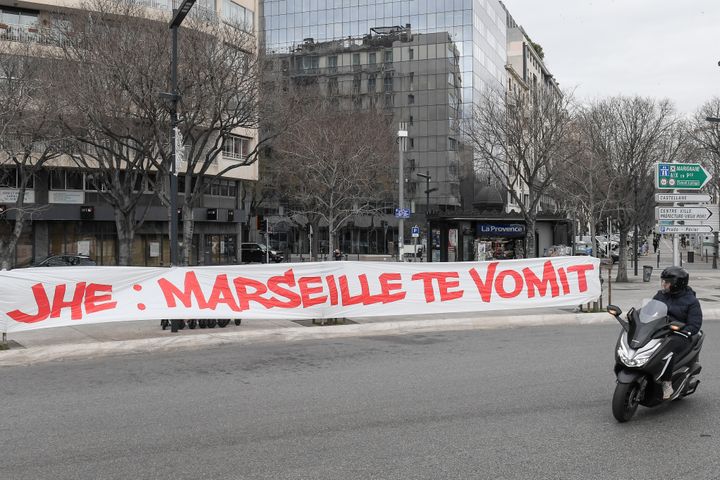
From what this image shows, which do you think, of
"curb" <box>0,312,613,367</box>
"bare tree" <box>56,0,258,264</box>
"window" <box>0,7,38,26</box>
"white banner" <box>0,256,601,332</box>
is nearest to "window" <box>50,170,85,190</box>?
"window" <box>0,7,38,26</box>

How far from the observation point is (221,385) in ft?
28.5

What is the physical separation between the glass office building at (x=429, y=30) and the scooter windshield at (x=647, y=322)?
66823 millimetres

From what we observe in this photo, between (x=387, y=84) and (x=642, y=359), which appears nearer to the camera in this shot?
(x=642, y=359)

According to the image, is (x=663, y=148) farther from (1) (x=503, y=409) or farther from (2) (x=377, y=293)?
(1) (x=503, y=409)

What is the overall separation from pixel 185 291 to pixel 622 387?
9083 mm

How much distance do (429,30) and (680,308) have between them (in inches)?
2839

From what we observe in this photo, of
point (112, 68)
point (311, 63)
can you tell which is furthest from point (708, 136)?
point (311, 63)

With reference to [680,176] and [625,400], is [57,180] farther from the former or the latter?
[625,400]

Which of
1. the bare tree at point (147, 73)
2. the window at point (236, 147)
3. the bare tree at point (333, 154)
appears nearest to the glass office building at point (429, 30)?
the bare tree at point (333, 154)

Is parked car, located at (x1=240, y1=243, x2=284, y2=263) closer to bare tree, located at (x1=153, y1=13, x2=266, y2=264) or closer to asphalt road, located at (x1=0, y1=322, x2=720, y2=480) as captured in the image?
bare tree, located at (x1=153, y1=13, x2=266, y2=264)

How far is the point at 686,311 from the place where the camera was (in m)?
7.02

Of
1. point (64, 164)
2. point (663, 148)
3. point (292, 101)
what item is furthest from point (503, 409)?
point (64, 164)

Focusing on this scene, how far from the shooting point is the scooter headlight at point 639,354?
6371mm

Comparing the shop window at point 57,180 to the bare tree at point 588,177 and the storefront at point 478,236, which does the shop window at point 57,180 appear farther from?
the bare tree at point 588,177
